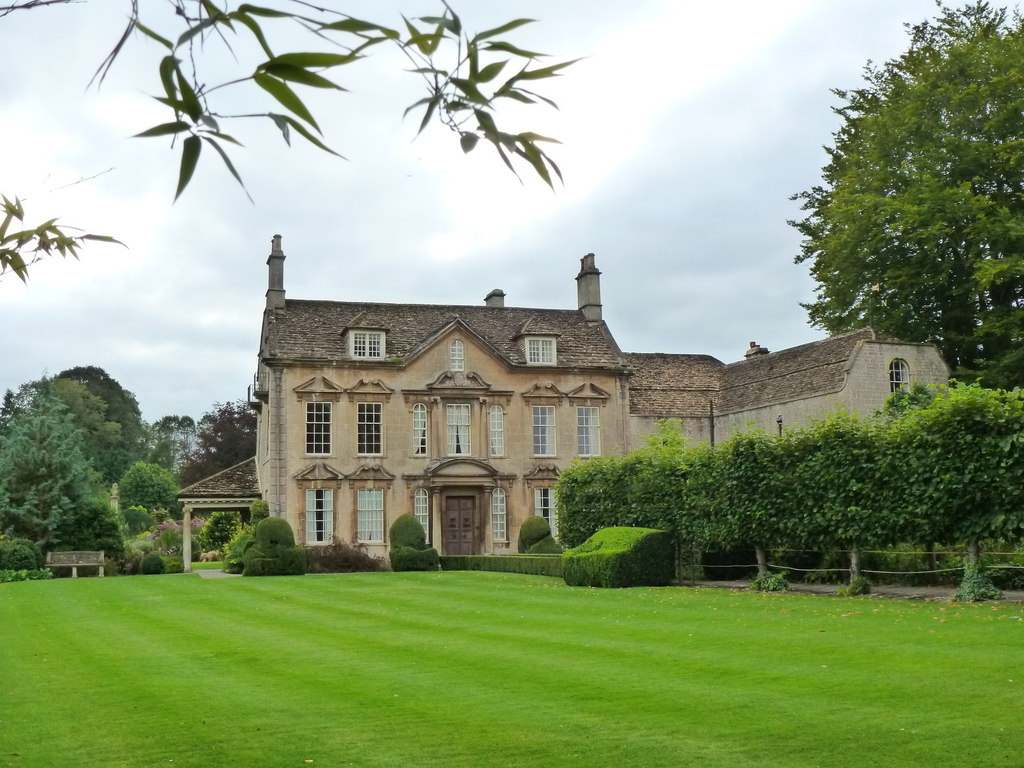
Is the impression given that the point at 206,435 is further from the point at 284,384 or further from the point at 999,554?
the point at 999,554

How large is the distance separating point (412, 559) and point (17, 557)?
12.2 meters

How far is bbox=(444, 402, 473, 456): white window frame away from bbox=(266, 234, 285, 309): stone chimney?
24.4ft

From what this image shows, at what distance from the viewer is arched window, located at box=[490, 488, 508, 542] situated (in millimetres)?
38938

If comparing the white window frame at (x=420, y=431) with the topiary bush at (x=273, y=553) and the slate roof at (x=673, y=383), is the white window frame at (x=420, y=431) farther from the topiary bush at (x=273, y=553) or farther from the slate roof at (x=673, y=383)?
the slate roof at (x=673, y=383)

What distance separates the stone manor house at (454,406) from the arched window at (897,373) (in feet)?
0.22

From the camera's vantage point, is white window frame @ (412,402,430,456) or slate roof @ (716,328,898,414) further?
white window frame @ (412,402,430,456)

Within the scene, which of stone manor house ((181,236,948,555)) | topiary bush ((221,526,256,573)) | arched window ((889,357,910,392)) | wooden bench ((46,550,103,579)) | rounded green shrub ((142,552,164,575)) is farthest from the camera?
stone manor house ((181,236,948,555))

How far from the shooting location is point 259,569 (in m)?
31.2

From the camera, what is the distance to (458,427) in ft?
129

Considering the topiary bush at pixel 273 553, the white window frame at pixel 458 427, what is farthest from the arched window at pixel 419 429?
Answer: the topiary bush at pixel 273 553

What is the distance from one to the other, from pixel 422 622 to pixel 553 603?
149 inches

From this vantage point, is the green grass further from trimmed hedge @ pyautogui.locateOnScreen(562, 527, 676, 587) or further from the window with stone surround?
the window with stone surround

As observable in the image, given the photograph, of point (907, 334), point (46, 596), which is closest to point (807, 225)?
point (907, 334)

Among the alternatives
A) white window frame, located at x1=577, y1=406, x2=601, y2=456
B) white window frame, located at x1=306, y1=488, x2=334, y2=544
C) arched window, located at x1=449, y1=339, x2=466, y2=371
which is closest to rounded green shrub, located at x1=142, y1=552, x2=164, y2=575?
white window frame, located at x1=306, y1=488, x2=334, y2=544
